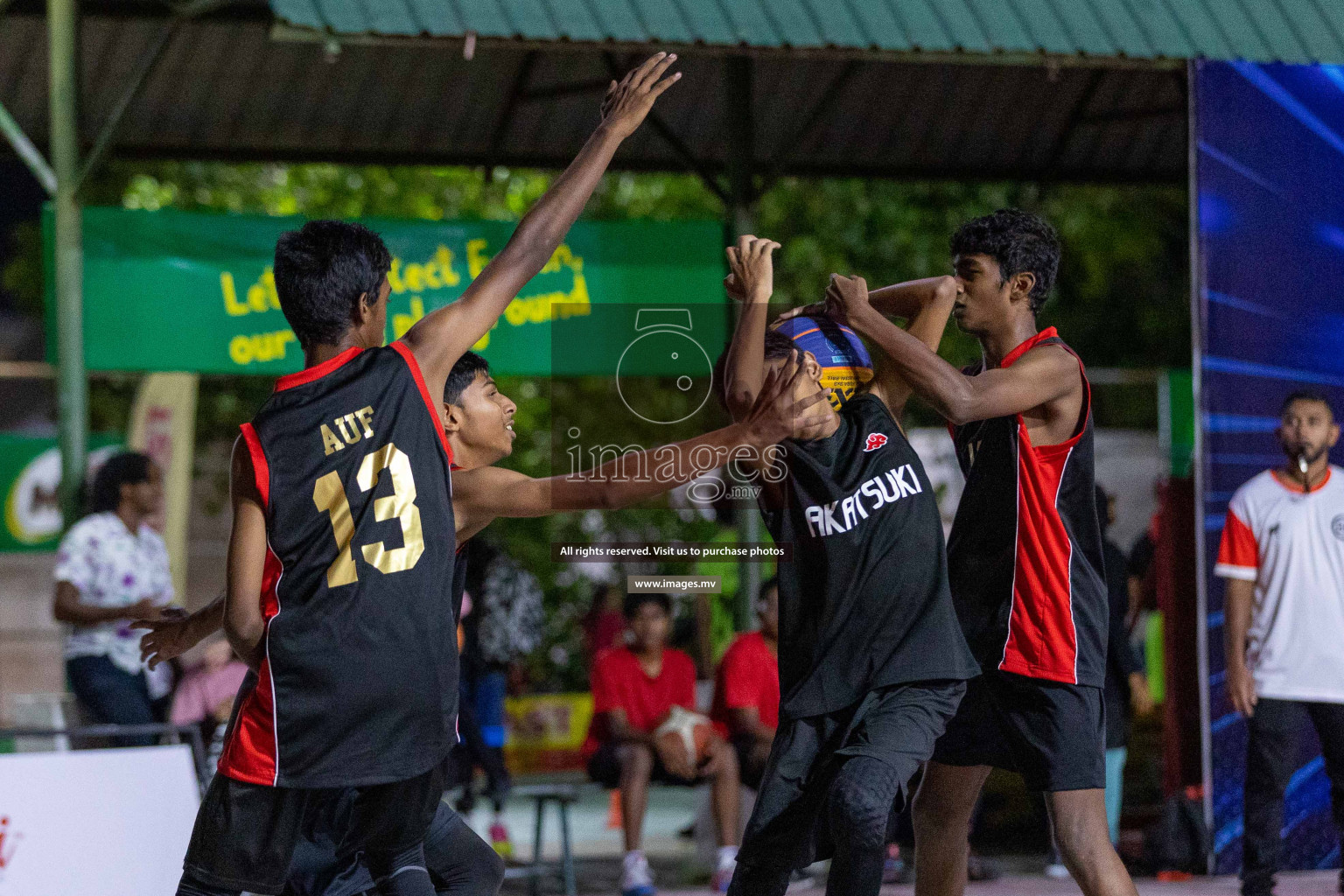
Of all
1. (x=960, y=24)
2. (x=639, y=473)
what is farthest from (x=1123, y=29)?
(x=639, y=473)

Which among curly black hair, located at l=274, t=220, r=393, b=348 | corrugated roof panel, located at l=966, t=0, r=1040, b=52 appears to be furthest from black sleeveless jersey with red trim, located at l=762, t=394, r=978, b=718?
corrugated roof panel, located at l=966, t=0, r=1040, b=52

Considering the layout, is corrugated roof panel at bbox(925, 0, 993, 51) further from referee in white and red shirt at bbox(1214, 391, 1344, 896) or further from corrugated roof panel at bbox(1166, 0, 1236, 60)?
referee in white and red shirt at bbox(1214, 391, 1344, 896)

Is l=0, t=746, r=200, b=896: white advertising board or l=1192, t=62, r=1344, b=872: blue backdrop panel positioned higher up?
l=1192, t=62, r=1344, b=872: blue backdrop panel

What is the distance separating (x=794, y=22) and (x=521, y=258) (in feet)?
16.7

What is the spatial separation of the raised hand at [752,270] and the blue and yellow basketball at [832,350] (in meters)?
0.31

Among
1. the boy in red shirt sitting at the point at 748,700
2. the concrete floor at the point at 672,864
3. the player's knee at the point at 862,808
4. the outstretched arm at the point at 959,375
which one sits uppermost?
the outstretched arm at the point at 959,375

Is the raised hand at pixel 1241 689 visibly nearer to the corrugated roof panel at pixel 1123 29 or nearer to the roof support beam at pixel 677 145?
the corrugated roof panel at pixel 1123 29

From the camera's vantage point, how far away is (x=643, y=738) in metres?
8.63

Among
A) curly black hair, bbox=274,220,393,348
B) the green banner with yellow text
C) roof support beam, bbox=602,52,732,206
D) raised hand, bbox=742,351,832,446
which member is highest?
roof support beam, bbox=602,52,732,206

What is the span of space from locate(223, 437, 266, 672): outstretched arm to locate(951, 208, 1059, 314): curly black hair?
2.39 metres

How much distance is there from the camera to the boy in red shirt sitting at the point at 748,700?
8578 millimetres

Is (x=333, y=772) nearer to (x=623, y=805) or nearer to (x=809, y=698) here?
(x=809, y=698)

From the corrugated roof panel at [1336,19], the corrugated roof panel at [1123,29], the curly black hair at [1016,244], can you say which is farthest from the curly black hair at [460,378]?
the corrugated roof panel at [1336,19]

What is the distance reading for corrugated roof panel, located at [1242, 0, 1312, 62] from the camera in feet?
29.8
